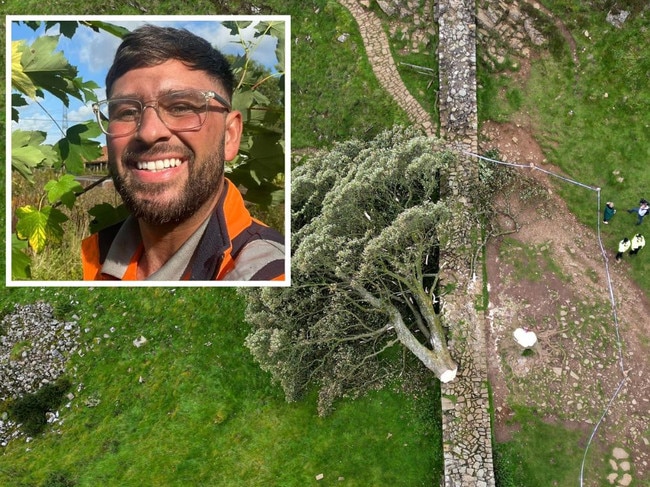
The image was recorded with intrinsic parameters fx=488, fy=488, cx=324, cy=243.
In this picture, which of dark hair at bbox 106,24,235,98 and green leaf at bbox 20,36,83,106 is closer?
dark hair at bbox 106,24,235,98

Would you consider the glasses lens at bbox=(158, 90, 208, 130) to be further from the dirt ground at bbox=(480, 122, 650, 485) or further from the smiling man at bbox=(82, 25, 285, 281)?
the dirt ground at bbox=(480, 122, 650, 485)

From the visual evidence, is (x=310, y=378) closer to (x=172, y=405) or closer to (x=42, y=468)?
(x=172, y=405)

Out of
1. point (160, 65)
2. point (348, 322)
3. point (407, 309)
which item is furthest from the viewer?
point (407, 309)

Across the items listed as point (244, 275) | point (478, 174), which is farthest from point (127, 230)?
point (478, 174)

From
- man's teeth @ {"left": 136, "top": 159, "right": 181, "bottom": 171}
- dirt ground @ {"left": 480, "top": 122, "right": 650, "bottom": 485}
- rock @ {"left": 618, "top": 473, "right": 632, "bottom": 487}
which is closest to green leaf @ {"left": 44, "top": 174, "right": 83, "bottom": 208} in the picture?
man's teeth @ {"left": 136, "top": 159, "right": 181, "bottom": 171}

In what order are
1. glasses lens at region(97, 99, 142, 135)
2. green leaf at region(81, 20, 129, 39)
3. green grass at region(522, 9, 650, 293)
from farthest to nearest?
1. green grass at region(522, 9, 650, 293)
2. green leaf at region(81, 20, 129, 39)
3. glasses lens at region(97, 99, 142, 135)

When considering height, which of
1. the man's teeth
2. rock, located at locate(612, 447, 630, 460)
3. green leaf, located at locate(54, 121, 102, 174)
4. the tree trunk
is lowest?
rock, located at locate(612, 447, 630, 460)

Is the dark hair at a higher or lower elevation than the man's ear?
higher
